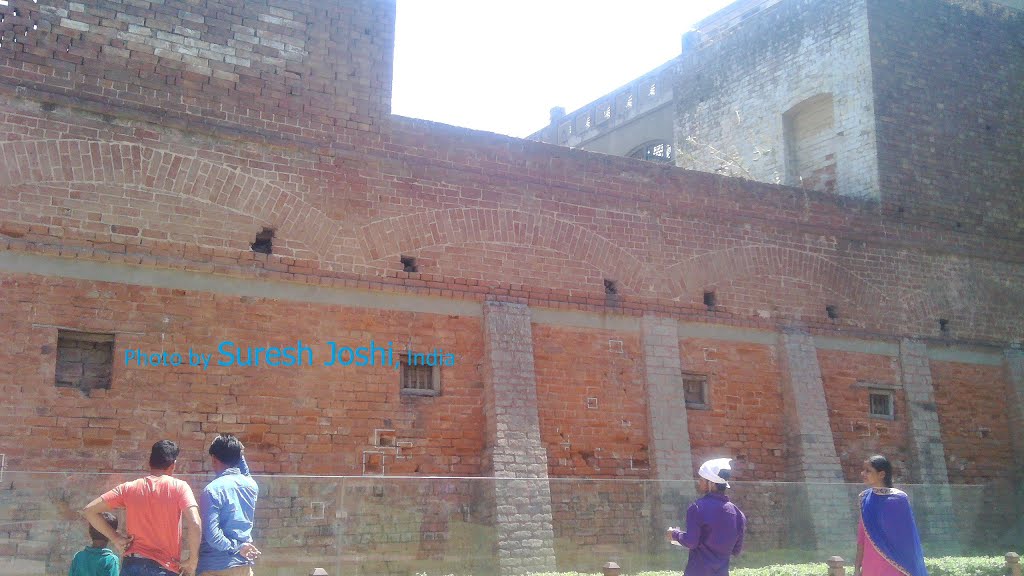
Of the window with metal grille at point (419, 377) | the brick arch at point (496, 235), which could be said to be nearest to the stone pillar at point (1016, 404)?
the brick arch at point (496, 235)

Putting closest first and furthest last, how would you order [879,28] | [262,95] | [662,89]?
[262,95] < [879,28] < [662,89]

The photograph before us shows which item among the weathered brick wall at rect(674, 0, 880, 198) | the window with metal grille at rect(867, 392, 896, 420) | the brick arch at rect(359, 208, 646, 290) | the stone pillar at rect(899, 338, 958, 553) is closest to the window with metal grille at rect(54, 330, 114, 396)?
the brick arch at rect(359, 208, 646, 290)

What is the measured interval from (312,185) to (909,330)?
9.81 metres

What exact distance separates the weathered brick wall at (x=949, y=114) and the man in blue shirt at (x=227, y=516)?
13347 mm

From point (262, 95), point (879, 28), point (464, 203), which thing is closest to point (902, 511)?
point (464, 203)

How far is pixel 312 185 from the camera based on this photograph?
12.1 meters

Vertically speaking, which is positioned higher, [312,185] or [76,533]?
[312,185]

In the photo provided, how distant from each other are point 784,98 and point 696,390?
7501 mm

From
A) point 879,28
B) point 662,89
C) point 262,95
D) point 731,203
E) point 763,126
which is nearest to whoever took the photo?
point 262,95

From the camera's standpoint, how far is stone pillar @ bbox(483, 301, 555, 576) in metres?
11.1

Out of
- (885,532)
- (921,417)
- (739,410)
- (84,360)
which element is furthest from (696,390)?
(84,360)

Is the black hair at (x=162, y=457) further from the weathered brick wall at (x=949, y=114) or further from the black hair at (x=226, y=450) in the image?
the weathered brick wall at (x=949, y=114)

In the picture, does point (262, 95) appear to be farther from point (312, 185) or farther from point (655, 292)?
point (655, 292)

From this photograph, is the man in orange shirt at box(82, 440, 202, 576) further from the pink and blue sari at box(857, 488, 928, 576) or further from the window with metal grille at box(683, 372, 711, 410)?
the window with metal grille at box(683, 372, 711, 410)
